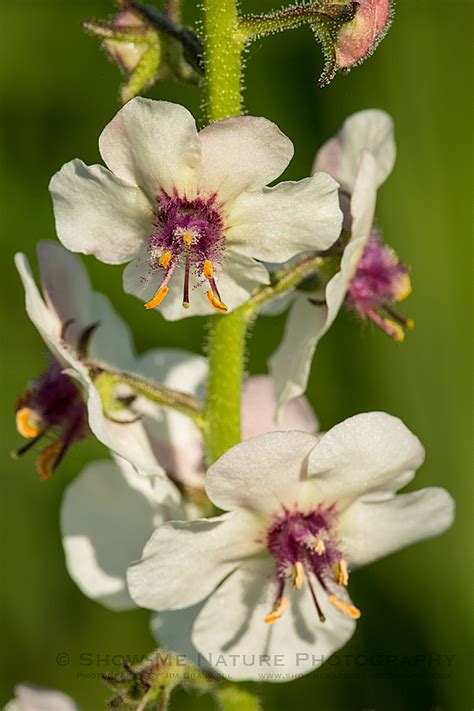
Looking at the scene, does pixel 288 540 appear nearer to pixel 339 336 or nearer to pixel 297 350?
pixel 297 350

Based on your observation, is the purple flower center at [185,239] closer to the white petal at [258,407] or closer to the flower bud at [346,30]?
the flower bud at [346,30]

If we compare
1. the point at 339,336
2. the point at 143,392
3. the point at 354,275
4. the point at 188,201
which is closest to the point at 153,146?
the point at 188,201

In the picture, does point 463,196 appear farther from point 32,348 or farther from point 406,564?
point 32,348

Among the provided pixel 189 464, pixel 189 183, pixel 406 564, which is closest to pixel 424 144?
pixel 406 564

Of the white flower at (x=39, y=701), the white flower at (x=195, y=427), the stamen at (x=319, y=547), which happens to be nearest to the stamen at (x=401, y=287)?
the white flower at (x=195, y=427)

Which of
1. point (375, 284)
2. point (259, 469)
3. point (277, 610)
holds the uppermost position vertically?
point (375, 284)

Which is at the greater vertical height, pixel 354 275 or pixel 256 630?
pixel 354 275
